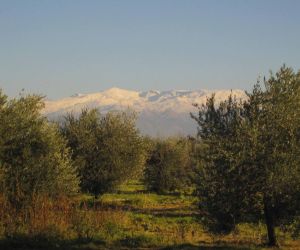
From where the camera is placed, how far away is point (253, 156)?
21.8 metres

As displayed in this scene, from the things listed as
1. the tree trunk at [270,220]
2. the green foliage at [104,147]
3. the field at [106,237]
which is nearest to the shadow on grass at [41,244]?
the field at [106,237]

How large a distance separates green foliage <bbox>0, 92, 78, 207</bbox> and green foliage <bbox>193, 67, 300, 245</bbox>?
27.4 ft

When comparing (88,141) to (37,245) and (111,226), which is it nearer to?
(111,226)

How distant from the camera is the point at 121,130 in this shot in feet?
153

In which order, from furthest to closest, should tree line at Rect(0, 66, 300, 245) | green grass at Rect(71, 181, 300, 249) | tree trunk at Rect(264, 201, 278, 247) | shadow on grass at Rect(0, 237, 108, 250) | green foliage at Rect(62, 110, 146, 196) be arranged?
green foliage at Rect(62, 110, 146, 196) < green grass at Rect(71, 181, 300, 249) < tree trunk at Rect(264, 201, 278, 247) < tree line at Rect(0, 66, 300, 245) < shadow on grass at Rect(0, 237, 108, 250)

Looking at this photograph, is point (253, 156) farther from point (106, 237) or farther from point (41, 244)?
point (41, 244)

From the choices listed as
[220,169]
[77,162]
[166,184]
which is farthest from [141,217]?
[166,184]

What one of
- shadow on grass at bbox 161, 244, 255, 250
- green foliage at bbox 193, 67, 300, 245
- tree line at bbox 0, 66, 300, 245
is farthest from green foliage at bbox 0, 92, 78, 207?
green foliage at bbox 193, 67, 300, 245

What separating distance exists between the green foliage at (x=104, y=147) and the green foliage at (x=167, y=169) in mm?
15018

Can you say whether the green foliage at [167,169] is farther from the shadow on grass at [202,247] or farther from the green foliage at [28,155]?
the shadow on grass at [202,247]

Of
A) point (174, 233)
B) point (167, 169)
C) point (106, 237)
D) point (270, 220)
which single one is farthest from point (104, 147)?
point (270, 220)

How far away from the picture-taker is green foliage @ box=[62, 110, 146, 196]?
44844mm

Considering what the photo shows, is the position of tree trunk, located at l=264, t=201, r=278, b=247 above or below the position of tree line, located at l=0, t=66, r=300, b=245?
below

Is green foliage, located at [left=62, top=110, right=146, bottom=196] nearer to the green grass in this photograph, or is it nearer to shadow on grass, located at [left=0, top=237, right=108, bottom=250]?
the green grass
